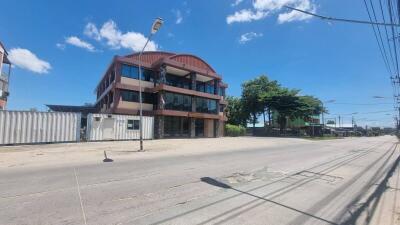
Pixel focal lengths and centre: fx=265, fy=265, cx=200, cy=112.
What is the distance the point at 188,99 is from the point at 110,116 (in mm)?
12636

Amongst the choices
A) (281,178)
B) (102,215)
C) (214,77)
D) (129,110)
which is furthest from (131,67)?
(102,215)

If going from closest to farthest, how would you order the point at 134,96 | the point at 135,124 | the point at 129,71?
the point at 135,124
the point at 129,71
the point at 134,96

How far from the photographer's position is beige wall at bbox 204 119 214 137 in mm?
38312

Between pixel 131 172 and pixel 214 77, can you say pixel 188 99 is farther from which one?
pixel 131 172

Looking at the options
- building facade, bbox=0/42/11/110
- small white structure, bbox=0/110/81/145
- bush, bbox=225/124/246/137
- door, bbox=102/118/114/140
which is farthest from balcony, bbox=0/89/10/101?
bush, bbox=225/124/246/137

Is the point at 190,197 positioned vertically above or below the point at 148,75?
below

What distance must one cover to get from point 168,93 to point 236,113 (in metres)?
33.4

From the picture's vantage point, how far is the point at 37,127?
20.0m

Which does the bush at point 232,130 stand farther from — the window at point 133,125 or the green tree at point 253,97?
the window at point 133,125

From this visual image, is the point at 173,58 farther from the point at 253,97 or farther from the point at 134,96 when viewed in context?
the point at 253,97

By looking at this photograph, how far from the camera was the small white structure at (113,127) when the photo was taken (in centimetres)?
2377

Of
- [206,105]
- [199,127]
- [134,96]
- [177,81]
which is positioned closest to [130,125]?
[134,96]

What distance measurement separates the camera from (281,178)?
30.3 feet

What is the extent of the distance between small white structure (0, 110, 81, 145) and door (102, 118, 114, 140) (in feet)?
8.48
